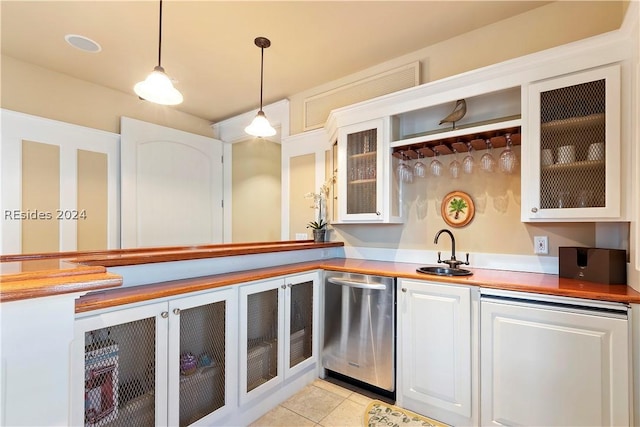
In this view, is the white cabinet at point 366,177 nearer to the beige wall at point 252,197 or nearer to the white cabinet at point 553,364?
the white cabinet at point 553,364

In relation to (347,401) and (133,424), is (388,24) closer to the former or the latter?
(347,401)

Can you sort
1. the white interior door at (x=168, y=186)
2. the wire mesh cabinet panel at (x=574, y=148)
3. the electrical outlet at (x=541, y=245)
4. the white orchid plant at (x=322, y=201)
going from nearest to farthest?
the wire mesh cabinet panel at (x=574, y=148)
the electrical outlet at (x=541, y=245)
the white orchid plant at (x=322, y=201)
the white interior door at (x=168, y=186)

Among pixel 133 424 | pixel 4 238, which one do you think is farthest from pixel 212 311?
pixel 4 238

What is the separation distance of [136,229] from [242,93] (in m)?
1.97

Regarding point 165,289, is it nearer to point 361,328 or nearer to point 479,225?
point 361,328

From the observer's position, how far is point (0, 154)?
105 inches

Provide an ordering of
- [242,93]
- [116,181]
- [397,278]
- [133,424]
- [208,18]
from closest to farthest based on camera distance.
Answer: [133,424] < [397,278] < [208,18] < [116,181] < [242,93]

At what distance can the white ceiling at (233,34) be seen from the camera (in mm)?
2207

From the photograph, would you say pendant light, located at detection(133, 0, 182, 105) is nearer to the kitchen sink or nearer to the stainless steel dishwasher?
the stainless steel dishwasher

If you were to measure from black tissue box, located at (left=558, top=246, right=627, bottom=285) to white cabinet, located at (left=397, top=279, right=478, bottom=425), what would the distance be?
63cm

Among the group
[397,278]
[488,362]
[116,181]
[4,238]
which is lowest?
[488,362]

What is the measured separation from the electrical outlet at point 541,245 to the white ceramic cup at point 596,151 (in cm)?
61

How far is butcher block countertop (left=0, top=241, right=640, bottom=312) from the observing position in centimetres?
70

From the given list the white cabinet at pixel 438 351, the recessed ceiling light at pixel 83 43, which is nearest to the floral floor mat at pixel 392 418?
the white cabinet at pixel 438 351
